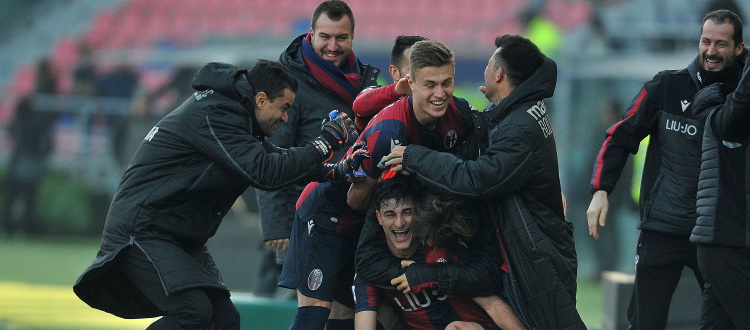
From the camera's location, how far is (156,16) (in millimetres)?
15195

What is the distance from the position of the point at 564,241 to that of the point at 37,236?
464 inches

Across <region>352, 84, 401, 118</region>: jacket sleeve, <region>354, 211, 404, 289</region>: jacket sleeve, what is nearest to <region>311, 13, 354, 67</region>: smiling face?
<region>352, 84, 401, 118</region>: jacket sleeve

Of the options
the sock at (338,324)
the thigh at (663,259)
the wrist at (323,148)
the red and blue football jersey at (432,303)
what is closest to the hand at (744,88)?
the thigh at (663,259)

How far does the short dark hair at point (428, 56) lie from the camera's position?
418cm

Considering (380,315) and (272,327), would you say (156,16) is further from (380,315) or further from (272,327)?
(380,315)

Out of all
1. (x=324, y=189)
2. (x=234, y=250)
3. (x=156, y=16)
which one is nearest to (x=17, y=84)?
(x=156, y=16)

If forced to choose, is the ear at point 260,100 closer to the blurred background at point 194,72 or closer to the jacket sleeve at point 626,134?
the jacket sleeve at point 626,134

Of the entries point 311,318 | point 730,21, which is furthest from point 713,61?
point 311,318

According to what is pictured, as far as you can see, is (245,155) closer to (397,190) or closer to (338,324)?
(397,190)

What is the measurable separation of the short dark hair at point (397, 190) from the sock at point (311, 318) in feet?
1.88

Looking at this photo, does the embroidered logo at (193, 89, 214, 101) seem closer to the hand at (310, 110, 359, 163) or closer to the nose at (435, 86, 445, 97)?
the hand at (310, 110, 359, 163)

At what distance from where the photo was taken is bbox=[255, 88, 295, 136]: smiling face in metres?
4.35

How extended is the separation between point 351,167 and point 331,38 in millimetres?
1072

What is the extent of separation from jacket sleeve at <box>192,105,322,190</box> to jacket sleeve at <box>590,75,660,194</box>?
1610mm
